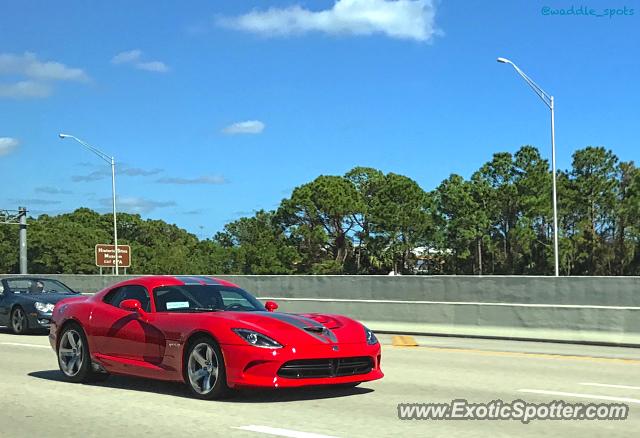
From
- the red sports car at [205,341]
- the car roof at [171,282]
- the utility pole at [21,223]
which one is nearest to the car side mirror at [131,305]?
the red sports car at [205,341]

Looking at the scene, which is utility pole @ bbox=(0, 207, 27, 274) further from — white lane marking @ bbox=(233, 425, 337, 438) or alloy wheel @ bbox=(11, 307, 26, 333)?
white lane marking @ bbox=(233, 425, 337, 438)

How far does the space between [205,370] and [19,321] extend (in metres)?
11.3

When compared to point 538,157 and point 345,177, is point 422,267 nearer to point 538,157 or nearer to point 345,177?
point 345,177

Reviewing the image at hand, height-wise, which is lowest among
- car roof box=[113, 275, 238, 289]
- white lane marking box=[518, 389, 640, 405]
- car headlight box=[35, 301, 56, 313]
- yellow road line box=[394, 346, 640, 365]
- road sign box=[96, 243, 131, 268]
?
yellow road line box=[394, 346, 640, 365]

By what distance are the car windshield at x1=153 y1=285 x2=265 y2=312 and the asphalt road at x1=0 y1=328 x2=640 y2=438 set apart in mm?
936

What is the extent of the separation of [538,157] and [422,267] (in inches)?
765

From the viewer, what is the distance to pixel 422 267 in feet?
311

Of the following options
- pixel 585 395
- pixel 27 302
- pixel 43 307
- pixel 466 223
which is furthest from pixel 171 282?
pixel 466 223

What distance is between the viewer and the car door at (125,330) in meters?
8.95

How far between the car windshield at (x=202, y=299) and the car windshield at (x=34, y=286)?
10.8 meters

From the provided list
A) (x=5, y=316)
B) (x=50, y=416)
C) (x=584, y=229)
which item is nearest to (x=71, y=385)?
(x=50, y=416)

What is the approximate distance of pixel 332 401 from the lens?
8.34 meters

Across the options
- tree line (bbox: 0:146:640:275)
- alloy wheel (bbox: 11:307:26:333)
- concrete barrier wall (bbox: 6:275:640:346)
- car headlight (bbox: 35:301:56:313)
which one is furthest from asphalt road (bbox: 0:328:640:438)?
tree line (bbox: 0:146:640:275)

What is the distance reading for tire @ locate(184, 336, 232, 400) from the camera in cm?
823
